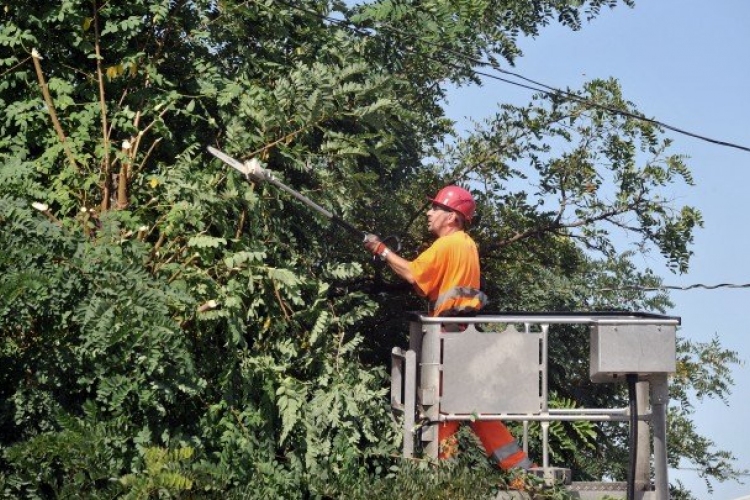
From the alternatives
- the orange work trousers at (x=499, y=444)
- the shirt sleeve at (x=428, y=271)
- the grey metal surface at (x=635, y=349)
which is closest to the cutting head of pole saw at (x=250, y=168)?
the shirt sleeve at (x=428, y=271)

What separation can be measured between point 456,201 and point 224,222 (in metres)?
2.01

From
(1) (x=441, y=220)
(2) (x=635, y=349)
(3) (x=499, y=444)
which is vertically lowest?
(3) (x=499, y=444)

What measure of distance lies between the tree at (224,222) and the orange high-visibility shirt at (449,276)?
1.99 feet

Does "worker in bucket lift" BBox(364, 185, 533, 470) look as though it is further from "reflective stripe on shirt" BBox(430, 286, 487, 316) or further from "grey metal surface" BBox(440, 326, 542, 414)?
"grey metal surface" BBox(440, 326, 542, 414)

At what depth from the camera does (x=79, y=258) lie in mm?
9250

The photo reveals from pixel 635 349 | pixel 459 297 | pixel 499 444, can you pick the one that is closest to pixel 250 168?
pixel 459 297

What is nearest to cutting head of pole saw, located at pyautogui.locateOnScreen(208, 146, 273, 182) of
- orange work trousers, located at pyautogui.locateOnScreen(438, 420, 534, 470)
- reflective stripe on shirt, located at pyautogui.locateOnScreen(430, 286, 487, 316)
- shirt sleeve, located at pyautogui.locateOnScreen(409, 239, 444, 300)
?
shirt sleeve, located at pyautogui.locateOnScreen(409, 239, 444, 300)

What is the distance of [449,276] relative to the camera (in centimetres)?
1089

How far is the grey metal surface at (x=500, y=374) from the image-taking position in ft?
33.6

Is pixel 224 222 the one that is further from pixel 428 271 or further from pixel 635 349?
pixel 635 349

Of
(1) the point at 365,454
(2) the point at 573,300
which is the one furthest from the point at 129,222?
(2) the point at 573,300

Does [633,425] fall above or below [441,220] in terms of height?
below

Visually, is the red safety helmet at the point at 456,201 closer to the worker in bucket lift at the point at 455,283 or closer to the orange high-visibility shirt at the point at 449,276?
the worker in bucket lift at the point at 455,283

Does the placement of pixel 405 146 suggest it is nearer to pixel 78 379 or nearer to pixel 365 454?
pixel 365 454
